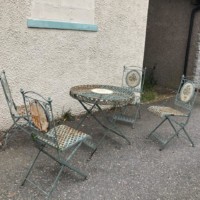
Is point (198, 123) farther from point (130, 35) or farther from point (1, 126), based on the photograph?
point (1, 126)

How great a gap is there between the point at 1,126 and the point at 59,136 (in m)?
1.61

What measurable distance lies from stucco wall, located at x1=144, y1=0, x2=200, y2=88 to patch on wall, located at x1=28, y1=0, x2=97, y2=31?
3756 mm

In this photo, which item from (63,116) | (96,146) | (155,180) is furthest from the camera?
(63,116)

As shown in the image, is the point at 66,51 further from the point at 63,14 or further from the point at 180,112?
the point at 180,112

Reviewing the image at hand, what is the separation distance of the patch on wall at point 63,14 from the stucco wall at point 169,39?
12.3ft

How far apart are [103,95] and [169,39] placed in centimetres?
502

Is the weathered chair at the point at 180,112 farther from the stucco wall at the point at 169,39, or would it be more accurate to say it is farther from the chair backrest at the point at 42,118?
the stucco wall at the point at 169,39

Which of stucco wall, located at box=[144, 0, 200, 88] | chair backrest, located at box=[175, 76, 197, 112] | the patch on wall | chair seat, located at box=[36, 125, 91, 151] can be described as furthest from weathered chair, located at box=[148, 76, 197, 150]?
stucco wall, located at box=[144, 0, 200, 88]

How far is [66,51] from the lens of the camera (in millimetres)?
5043

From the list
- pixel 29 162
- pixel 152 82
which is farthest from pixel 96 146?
pixel 152 82

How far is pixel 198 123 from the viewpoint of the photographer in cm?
577

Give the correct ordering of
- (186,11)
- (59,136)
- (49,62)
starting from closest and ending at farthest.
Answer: (59,136)
(49,62)
(186,11)

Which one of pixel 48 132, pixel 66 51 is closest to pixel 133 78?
pixel 66 51

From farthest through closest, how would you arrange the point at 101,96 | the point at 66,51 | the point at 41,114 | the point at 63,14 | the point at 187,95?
the point at 66,51 < the point at 63,14 < the point at 187,95 < the point at 101,96 < the point at 41,114
